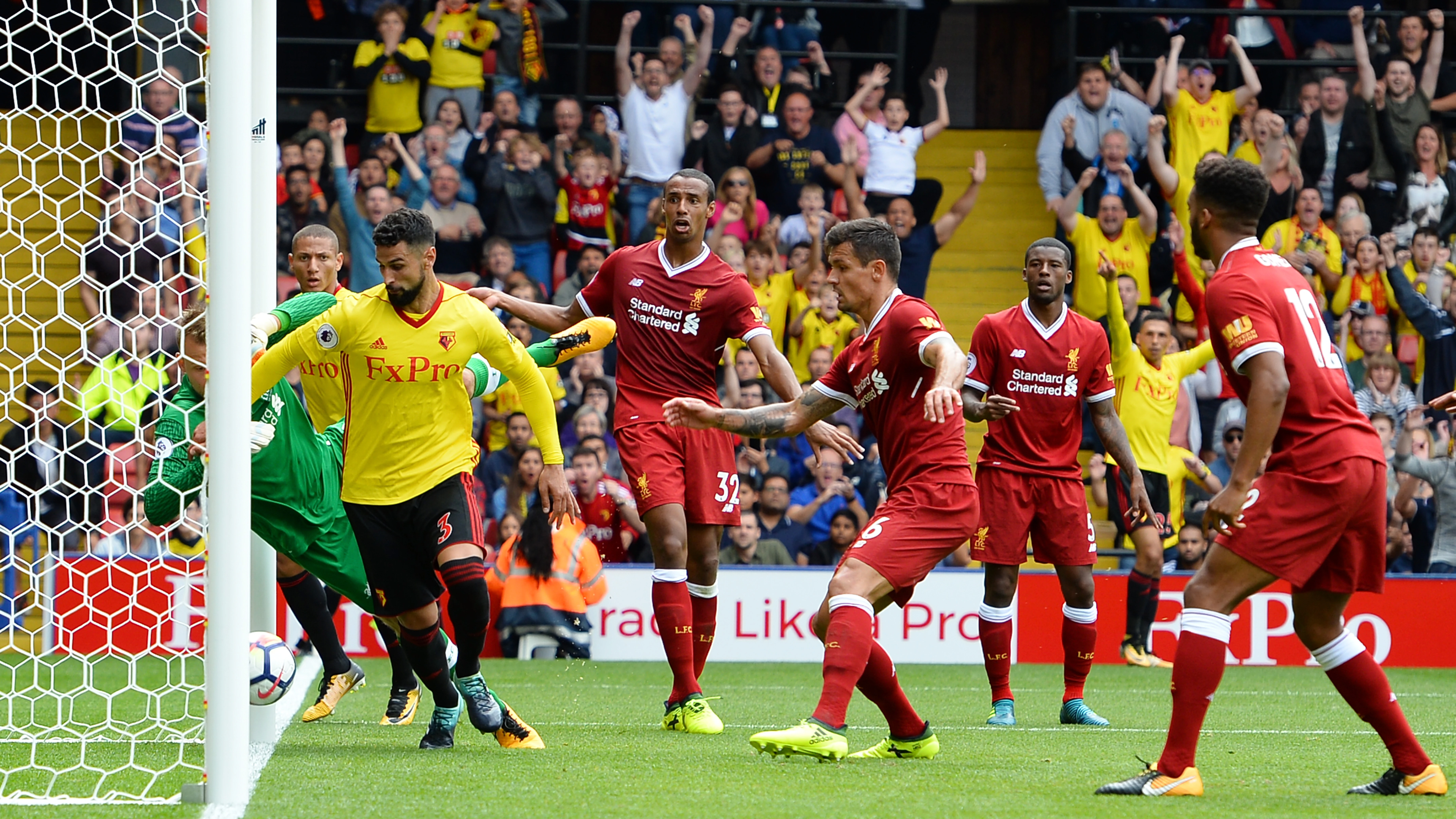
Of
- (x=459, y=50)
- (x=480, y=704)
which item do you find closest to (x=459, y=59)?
(x=459, y=50)

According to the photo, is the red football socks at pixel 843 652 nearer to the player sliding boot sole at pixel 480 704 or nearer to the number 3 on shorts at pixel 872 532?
the number 3 on shorts at pixel 872 532

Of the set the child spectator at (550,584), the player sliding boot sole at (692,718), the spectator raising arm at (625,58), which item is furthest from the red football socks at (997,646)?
the spectator raising arm at (625,58)

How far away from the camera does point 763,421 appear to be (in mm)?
5859

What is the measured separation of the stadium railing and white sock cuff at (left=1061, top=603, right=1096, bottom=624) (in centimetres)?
935

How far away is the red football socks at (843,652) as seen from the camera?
5.43m

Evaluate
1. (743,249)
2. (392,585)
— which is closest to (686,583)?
(392,585)

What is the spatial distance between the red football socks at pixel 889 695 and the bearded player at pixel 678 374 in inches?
61.7

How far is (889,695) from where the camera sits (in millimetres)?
5938

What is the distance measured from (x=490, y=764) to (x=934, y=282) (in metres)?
12.1

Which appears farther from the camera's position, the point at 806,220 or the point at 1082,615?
the point at 806,220

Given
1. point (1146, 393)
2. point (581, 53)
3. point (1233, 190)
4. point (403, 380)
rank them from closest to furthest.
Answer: point (1233, 190) → point (403, 380) → point (1146, 393) → point (581, 53)

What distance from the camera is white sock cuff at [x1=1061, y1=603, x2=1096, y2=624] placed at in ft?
26.5

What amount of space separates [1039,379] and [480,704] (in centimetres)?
345

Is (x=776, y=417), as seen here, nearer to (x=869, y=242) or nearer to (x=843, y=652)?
(x=869, y=242)
